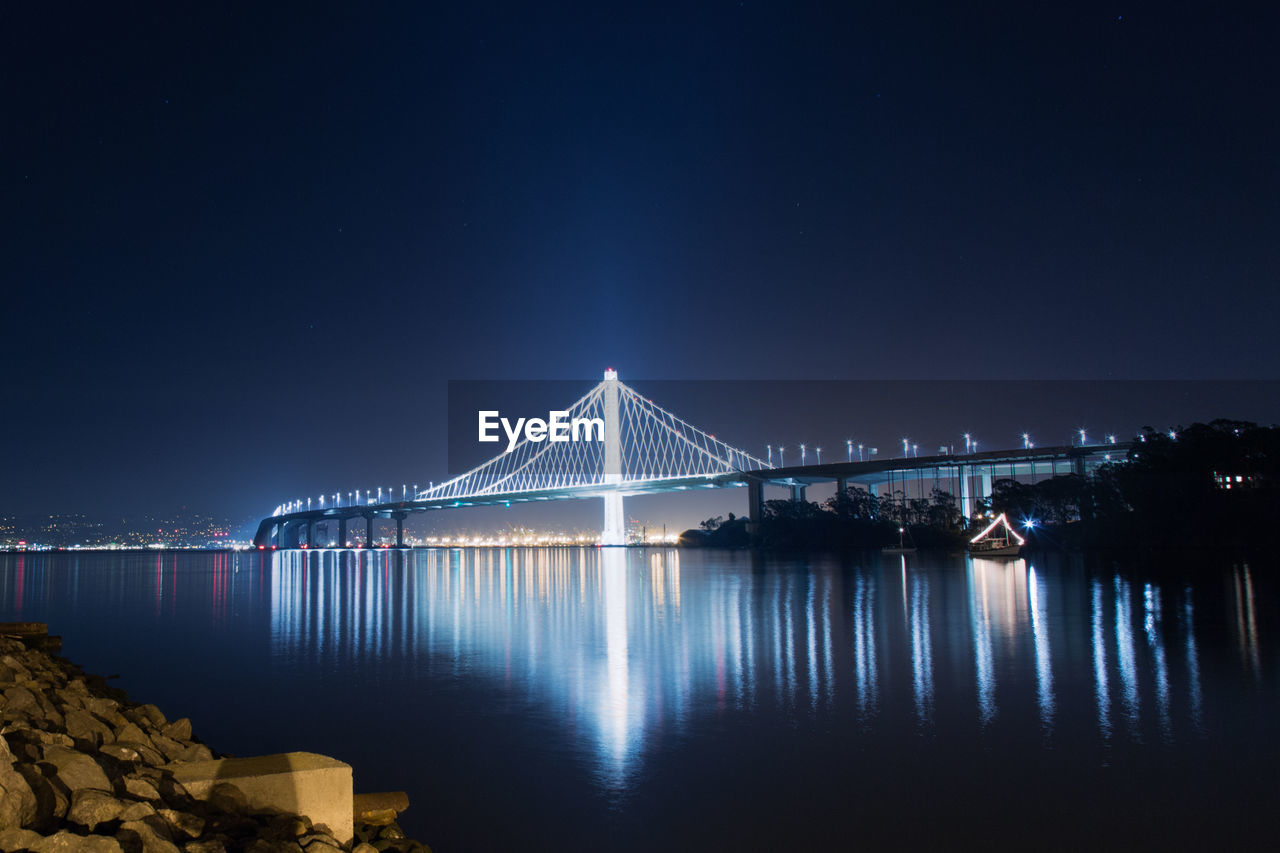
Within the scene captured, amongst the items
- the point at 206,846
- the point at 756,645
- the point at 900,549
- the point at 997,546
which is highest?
the point at 206,846

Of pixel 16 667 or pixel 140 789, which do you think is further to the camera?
pixel 16 667

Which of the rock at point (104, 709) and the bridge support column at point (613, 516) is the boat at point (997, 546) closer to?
the bridge support column at point (613, 516)

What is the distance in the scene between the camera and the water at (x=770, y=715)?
17.0ft

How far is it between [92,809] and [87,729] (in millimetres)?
1912

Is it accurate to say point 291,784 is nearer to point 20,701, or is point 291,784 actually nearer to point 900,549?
point 20,701

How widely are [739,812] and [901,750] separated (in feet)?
6.04

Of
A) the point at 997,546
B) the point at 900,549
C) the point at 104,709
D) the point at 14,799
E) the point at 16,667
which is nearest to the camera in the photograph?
the point at 14,799

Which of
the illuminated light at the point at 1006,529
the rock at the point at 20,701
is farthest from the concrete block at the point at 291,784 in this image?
the illuminated light at the point at 1006,529

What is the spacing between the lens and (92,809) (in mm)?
3309

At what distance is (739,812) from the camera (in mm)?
5336

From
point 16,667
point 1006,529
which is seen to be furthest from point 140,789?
point 1006,529

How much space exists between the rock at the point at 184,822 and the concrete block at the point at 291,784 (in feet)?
1.04

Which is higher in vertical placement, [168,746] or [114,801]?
[114,801]

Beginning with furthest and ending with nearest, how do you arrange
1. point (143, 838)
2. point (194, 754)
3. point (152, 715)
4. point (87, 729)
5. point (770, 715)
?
point (770, 715)
point (152, 715)
point (194, 754)
point (87, 729)
point (143, 838)
